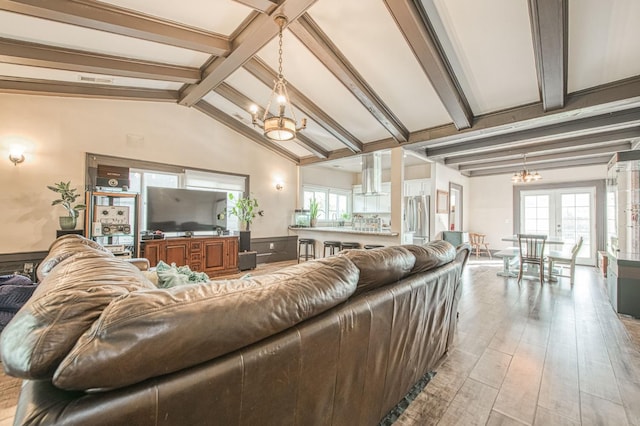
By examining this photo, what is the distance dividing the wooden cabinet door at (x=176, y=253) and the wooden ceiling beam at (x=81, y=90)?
2.60 m

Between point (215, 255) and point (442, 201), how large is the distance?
5.52 metres

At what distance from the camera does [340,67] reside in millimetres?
3734

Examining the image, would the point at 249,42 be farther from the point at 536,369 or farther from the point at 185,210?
the point at 536,369

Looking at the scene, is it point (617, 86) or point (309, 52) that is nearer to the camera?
point (617, 86)

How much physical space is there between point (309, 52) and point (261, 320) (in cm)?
391

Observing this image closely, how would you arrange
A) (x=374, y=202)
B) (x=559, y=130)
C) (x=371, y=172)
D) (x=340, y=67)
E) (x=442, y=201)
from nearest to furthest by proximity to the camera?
(x=340, y=67) < (x=559, y=130) < (x=371, y=172) < (x=442, y=201) < (x=374, y=202)

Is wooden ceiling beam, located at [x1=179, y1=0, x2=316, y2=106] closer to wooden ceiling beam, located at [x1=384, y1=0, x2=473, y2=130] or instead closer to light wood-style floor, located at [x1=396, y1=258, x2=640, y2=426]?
wooden ceiling beam, located at [x1=384, y1=0, x2=473, y2=130]

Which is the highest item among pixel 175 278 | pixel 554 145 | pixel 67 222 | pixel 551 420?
pixel 554 145

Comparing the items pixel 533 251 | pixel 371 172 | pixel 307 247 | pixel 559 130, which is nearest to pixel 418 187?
pixel 371 172

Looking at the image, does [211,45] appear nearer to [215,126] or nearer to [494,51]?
[215,126]

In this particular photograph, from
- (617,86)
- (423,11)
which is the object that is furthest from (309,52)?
(617,86)

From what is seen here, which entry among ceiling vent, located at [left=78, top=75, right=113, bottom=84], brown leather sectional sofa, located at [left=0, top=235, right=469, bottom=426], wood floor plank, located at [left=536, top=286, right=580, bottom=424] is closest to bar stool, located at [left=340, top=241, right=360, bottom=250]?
wood floor plank, located at [left=536, top=286, right=580, bottom=424]

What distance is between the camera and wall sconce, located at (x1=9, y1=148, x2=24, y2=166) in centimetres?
373

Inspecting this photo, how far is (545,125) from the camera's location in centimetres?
459
